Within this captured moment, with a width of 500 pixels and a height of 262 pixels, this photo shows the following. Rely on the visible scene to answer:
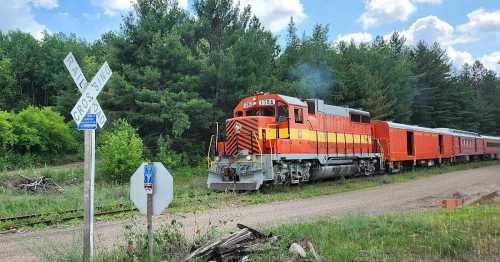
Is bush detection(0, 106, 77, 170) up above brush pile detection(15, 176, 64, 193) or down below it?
above

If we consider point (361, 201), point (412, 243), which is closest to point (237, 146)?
point (361, 201)

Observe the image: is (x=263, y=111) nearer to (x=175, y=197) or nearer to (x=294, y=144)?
(x=294, y=144)

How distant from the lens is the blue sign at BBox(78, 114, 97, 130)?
685 cm

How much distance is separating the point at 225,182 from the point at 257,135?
233 cm

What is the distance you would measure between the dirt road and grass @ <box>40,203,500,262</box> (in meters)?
1.28

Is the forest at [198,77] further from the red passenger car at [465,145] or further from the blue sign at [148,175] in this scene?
the blue sign at [148,175]

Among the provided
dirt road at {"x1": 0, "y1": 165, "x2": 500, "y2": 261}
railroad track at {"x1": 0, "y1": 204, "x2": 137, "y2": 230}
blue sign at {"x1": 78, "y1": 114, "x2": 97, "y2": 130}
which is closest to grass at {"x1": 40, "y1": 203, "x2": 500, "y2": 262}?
dirt road at {"x1": 0, "y1": 165, "x2": 500, "y2": 261}

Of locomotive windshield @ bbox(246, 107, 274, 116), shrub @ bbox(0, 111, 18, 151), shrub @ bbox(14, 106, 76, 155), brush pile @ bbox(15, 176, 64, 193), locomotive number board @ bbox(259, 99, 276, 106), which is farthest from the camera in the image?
shrub @ bbox(14, 106, 76, 155)

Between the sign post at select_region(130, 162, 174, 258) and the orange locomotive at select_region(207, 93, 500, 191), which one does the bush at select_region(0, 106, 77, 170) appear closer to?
the orange locomotive at select_region(207, 93, 500, 191)

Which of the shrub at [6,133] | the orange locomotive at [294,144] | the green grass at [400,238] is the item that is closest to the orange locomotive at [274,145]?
the orange locomotive at [294,144]

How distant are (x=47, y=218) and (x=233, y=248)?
8.85 metres

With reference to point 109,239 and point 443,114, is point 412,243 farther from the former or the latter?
point 443,114

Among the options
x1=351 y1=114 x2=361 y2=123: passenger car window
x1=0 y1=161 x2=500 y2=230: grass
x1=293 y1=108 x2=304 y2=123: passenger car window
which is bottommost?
x1=0 y1=161 x2=500 y2=230: grass

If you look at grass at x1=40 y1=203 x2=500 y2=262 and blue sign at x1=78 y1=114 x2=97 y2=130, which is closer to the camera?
blue sign at x1=78 y1=114 x2=97 y2=130
